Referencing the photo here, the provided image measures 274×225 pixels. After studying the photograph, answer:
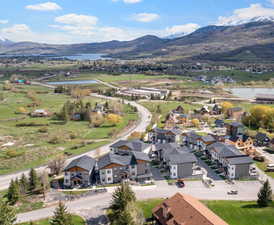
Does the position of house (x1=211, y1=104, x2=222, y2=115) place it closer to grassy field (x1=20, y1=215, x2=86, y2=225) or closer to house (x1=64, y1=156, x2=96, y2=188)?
house (x1=64, y1=156, x2=96, y2=188)

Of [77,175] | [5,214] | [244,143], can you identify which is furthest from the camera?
[244,143]

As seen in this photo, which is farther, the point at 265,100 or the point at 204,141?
the point at 265,100

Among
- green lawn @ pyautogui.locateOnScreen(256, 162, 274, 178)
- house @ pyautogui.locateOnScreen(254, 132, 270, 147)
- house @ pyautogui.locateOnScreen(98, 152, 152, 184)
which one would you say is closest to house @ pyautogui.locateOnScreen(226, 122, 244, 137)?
house @ pyautogui.locateOnScreen(254, 132, 270, 147)

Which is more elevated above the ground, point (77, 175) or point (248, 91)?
point (248, 91)

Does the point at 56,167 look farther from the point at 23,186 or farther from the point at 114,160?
the point at 114,160

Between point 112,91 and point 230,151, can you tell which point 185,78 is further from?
point 230,151

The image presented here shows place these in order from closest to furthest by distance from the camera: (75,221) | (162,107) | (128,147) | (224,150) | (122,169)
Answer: (75,221), (122,169), (224,150), (128,147), (162,107)

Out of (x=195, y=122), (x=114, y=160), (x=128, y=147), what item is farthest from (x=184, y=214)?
(x=195, y=122)

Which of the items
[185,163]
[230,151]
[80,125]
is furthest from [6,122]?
[230,151]

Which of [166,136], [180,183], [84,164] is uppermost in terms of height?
[84,164]
